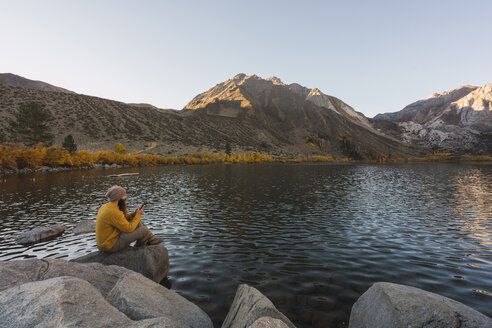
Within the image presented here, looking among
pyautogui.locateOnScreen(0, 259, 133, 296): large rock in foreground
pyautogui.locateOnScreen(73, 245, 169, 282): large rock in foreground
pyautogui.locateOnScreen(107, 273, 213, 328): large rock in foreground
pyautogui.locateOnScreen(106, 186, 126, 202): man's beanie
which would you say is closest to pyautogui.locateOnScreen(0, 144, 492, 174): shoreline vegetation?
pyautogui.locateOnScreen(73, 245, 169, 282): large rock in foreground

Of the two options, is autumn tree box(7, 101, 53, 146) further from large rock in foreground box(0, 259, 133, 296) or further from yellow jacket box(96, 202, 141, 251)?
large rock in foreground box(0, 259, 133, 296)

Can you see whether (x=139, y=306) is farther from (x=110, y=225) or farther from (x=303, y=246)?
(x=303, y=246)

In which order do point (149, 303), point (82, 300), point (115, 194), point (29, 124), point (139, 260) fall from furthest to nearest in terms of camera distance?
point (29, 124), point (139, 260), point (115, 194), point (149, 303), point (82, 300)

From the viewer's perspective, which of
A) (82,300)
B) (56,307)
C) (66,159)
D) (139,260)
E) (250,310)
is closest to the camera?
(56,307)

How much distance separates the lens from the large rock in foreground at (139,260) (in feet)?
28.7

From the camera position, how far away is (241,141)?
183750 millimetres

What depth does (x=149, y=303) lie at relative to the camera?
552cm

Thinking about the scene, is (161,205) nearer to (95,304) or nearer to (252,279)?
(252,279)

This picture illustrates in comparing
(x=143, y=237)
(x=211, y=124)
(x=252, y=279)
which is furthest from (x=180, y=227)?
(x=211, y=124)

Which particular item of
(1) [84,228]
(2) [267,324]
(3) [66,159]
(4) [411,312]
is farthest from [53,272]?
(3) [66,159]

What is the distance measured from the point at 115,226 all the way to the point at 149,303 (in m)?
4.01

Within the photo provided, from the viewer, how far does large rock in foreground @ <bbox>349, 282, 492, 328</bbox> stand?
4.29m

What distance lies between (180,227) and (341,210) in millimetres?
14452

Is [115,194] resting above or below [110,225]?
above
